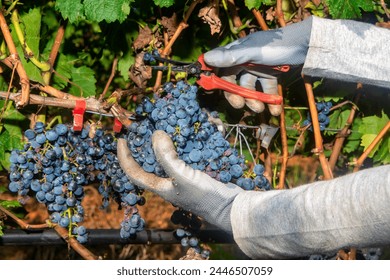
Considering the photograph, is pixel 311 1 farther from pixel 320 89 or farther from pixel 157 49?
pixel 157 49

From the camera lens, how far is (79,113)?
2.13m

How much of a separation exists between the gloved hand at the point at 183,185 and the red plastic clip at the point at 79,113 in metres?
0.15

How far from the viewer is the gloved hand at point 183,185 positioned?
1955 millimetres

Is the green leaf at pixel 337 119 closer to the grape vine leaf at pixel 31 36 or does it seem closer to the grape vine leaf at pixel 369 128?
the grape vine leaf at pixel 369 128

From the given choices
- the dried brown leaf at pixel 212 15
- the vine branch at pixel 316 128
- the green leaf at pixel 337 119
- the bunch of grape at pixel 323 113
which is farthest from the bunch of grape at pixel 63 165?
the green leaf at pixel 337 119

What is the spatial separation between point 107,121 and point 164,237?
1.43m

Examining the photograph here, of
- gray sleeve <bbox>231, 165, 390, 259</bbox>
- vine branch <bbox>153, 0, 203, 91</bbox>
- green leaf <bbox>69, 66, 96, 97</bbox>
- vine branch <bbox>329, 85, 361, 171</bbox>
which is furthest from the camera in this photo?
vine branch <bbox>329, 85, 361, 171</bbox>

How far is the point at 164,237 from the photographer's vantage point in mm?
2648

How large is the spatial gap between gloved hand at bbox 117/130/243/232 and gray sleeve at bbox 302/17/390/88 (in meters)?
0.46

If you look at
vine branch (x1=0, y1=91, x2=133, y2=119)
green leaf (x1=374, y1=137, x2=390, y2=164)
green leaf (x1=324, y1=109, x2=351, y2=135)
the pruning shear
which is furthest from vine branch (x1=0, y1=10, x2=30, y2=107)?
green leaf (x1=374, y1=137, x2=390, y2=164)

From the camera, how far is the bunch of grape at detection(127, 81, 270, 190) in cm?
199

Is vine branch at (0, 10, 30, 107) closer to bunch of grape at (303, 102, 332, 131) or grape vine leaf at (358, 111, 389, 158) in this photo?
bunch of grape at (303, 102, 332, 131)

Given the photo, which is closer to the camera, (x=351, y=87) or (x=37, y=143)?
(x=37, y=143)
